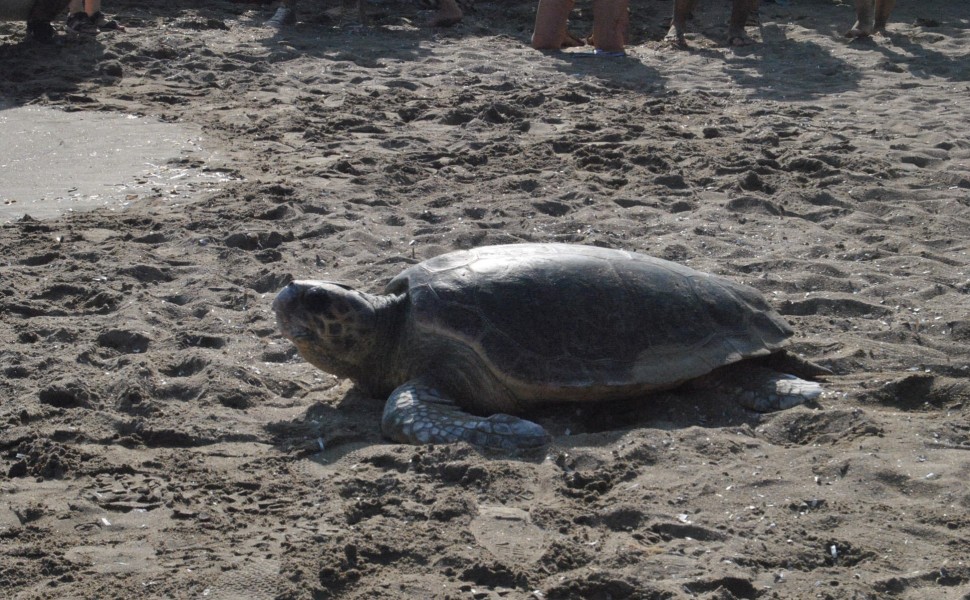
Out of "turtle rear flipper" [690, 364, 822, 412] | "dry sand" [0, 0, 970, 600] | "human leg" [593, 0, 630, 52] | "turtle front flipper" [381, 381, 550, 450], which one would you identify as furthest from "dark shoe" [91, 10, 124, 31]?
"turtle rear flipper" [690, 364, 822, 412]

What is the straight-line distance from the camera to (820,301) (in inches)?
163

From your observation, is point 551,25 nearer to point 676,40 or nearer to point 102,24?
point 676,40

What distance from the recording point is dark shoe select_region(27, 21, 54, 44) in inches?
357

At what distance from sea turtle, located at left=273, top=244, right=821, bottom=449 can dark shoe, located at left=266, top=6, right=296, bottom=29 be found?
286 inches

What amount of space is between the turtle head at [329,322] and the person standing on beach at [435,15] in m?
7.33

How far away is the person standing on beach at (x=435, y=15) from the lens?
10180 millimetres

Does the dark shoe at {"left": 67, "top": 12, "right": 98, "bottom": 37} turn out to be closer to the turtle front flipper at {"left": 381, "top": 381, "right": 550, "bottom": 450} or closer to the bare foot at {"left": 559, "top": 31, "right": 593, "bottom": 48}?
the bare foot at {"left": 559, "top": 31, "right": 593, "bottom": 48}

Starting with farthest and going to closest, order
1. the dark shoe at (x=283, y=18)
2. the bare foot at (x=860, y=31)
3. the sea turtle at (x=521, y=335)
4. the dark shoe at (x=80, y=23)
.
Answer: the dark shoe at (x=283, y=18)
the bare foot at (x=860, y=31)
the dark shoe at (x=80, y=23)
the sea turtle at (x=521, y=335)

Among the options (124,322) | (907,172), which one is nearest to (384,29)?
(907,172)

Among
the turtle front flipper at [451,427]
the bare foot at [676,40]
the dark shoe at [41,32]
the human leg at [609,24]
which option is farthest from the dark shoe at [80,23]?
the turtle front flipper at [451,427]

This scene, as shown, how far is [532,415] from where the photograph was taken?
132 inches

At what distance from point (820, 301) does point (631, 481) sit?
1692mm

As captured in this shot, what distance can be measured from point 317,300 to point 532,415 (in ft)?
2.54

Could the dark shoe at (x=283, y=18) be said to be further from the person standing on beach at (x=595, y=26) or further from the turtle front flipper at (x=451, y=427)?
the turtle front flipper at (x=451, y=427)
